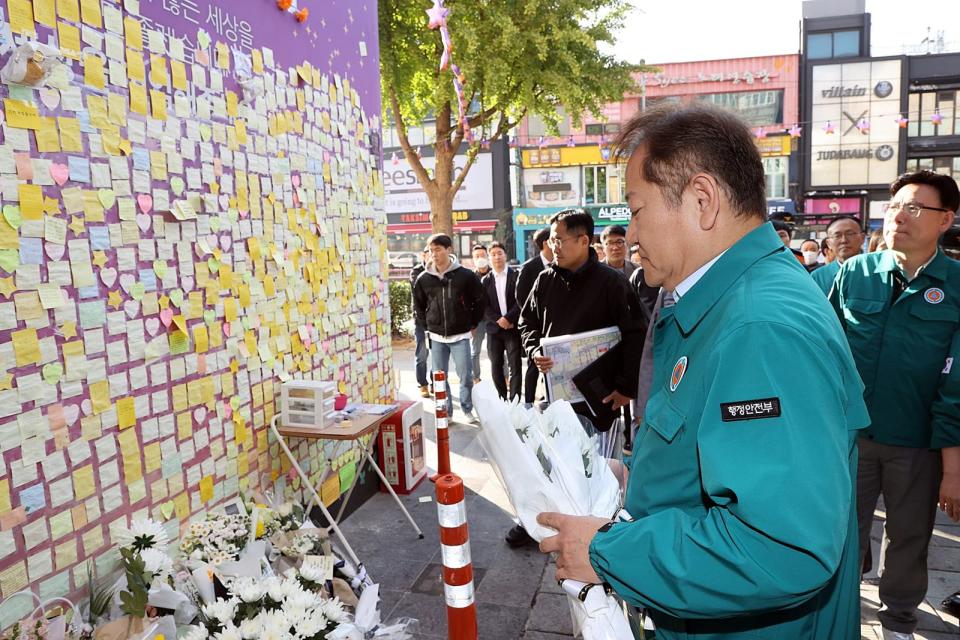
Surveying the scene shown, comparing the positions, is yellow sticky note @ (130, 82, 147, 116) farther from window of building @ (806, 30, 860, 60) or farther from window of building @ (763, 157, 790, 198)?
window of building @ (806, 30, 860, 60)

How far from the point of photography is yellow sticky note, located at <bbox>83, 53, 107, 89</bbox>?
97.3 inches

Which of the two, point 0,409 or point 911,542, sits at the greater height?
point 0,409

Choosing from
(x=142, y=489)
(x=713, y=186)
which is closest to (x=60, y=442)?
(x=142, y=489)

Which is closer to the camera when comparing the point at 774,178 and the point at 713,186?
the point at 713,186

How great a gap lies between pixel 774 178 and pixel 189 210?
32942 mm

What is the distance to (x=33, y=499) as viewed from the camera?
7.54 ft

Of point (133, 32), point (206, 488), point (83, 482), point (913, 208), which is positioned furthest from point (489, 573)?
point (133, 32)

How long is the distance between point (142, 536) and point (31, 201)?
133 cm

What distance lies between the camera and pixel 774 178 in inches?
1220

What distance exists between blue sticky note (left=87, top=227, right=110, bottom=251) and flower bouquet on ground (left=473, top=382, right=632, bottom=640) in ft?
5.79

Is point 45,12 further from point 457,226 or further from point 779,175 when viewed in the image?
point 779,175

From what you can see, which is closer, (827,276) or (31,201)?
(31,201)

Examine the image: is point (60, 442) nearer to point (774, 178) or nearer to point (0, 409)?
point (0, 409)

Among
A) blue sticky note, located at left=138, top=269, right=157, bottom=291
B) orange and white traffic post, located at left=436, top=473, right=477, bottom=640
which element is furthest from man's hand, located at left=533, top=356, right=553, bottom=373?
blue sticky note, located at left=138, top=269, right=157, bottom=291
